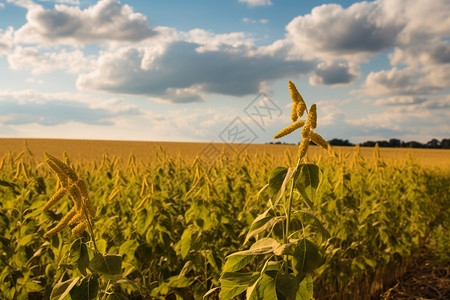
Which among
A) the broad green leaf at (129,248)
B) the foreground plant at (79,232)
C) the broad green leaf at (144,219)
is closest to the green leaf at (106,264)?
the foreground plant at (79,232)

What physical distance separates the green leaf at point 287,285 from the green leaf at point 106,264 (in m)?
0.54

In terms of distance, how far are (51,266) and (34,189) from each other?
4.28ft

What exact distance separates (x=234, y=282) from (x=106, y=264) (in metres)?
0.45

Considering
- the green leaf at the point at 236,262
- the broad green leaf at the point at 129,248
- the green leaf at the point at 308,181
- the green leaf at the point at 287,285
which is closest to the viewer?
the green leaf at the point at 287,285

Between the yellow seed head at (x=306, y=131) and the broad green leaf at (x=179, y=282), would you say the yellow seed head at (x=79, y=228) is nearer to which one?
the yellow seed head at (x=306, y=131)

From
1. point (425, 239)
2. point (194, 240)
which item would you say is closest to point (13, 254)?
point (194, 240)

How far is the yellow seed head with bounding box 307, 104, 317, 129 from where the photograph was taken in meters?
1.24

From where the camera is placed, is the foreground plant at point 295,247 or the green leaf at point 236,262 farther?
the green leaf at point 236,262

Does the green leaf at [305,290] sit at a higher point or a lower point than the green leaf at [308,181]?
lower

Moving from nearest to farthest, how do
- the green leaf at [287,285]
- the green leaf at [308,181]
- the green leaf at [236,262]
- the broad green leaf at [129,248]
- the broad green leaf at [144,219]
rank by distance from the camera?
the green leaf at [287,285] < the green leaf at [308,181] < the green leaf at [236,262] < the broad green leaf at [129,248] < the broad green leaf at [144,219]

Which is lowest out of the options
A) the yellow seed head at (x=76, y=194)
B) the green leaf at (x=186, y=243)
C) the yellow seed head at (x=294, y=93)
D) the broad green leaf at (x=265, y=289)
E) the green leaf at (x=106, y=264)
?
the green leaf at (x=186, y=243)

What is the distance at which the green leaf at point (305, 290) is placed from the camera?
4.44 feet

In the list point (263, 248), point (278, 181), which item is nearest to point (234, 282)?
point (263, 248)

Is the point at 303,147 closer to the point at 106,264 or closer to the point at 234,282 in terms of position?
the point at 234,282
